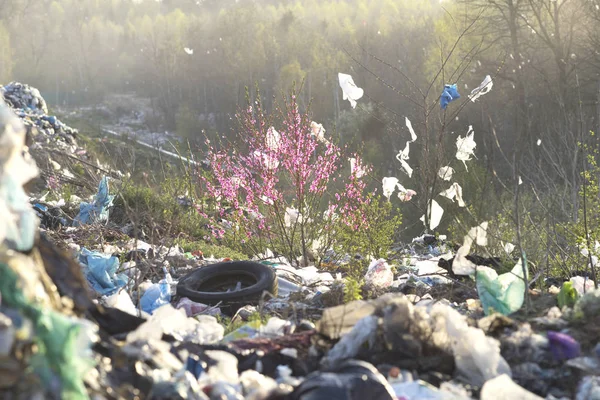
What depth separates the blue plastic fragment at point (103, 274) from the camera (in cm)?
496

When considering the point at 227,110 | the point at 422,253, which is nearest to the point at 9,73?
the point at 227,110

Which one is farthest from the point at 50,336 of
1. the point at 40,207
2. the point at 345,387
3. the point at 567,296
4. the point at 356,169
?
the point at 40,207

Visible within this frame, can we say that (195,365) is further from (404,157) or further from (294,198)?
(294,198)

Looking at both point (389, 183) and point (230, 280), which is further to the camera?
point (389, 183)

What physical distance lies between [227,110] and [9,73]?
1898 centimetres

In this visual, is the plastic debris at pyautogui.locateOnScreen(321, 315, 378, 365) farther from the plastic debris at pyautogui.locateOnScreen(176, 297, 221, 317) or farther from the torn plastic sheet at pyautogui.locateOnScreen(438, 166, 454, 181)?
the torn plastic sheet at pyautogui.locateOnScreen(438, 166, 454, 181)

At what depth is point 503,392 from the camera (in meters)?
1.94

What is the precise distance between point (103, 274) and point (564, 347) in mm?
3751

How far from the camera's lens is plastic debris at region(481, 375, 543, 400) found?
193cm

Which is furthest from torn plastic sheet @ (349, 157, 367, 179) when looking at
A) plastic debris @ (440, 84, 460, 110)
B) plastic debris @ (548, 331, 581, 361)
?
plastic debris @ (548, 331, 581, 361)

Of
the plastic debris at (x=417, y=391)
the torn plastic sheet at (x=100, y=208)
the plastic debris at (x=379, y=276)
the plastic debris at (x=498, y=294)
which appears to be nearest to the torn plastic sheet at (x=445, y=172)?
the plastic debris at (x=379, y=276)

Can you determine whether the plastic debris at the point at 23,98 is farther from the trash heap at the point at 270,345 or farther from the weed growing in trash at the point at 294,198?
the trash heap at the point at 270,345

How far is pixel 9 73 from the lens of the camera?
50.6 m

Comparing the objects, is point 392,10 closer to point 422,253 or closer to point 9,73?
point 9,73
